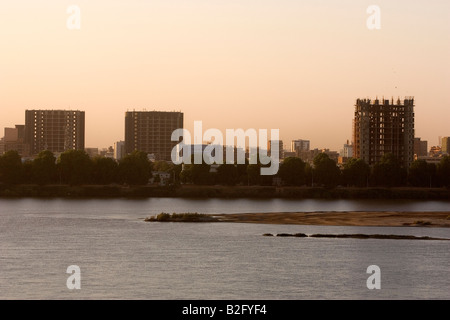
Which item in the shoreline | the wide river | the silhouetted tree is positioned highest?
the silhouetted tree

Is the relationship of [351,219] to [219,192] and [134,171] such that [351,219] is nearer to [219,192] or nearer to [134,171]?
[219,192]

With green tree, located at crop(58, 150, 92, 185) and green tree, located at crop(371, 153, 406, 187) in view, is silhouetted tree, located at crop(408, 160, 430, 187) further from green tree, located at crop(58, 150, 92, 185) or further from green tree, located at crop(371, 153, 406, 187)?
green tree, located at crop(58, 150, 92, 185)

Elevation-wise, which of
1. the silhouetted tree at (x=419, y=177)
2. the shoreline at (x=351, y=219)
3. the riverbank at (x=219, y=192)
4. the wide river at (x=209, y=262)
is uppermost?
the silhouetted tree at (x=419, y=177)

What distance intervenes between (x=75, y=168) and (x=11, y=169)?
512 inches

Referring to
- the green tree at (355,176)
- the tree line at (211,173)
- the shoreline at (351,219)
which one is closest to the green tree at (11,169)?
the tree line at (211,173)

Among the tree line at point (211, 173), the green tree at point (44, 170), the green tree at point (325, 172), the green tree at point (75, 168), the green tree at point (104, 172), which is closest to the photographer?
the green tree at point (44, 170)

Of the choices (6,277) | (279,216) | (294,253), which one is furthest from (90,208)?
(6,277)

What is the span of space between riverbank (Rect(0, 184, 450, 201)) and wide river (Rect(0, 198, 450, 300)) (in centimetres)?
7513

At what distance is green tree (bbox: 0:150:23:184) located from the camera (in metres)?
191

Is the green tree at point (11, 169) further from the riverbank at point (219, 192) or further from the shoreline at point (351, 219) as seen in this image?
the shoreline at point (351, 219)

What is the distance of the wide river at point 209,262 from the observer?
5694cm

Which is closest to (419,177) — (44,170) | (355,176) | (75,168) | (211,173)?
(355,176)

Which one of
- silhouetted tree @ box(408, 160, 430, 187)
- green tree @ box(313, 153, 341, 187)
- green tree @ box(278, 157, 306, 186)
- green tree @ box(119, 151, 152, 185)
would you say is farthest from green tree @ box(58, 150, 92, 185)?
silhouetted tree @ box(408, 160, 430, 187)

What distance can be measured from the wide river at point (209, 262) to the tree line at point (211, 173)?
8355 cm
